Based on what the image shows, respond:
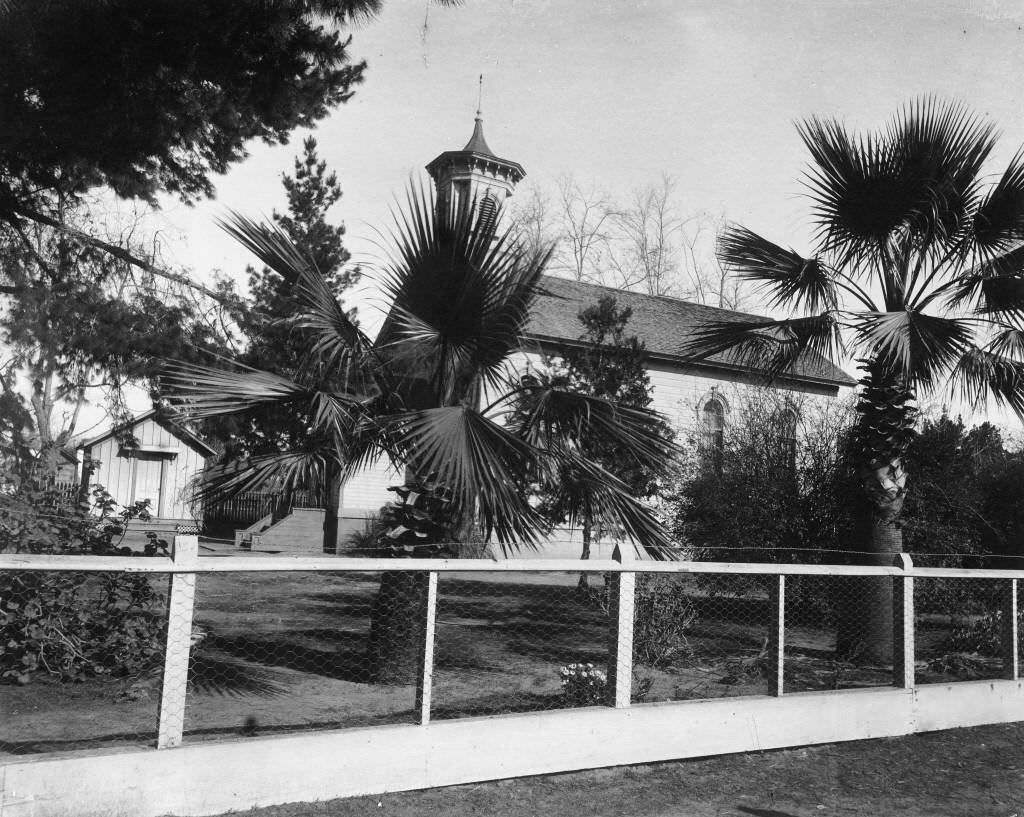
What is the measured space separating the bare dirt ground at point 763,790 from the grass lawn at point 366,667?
1.27 metres

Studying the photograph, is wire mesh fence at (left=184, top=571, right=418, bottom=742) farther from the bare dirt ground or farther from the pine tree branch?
the pine tree branch

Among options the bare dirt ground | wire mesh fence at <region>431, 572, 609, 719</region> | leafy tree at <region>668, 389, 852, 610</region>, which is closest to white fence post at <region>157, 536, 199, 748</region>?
the bare dirt ground

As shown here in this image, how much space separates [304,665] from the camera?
875 cm

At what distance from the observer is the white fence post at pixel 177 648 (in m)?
4.59

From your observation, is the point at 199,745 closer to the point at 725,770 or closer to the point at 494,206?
the point at 725,770

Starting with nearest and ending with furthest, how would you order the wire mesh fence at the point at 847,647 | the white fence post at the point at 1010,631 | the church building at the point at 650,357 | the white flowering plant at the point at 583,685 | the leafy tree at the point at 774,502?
the white flowering plant at the point at 583,685
the white fence post at the point at 1010,631
the wire mesh fence at the point at 847,647
the leafy tree at the point at 774,502
the church building at the point at 650,357

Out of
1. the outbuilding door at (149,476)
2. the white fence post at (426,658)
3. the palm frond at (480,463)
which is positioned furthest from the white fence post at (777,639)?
the outbuilding door at (149,476)

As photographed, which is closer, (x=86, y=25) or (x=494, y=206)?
(x=494, y=206)

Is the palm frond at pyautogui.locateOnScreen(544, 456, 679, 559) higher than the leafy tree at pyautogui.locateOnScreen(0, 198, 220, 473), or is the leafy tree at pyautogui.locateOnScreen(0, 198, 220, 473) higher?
the leafy tree at pyautogui.locateOnScreen(0, 198, 220, 473)

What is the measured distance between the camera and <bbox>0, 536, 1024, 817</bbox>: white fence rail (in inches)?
173

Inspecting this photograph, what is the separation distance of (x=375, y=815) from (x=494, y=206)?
4769mm

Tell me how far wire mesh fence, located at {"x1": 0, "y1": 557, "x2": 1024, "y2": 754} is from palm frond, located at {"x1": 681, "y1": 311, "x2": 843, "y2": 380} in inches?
107

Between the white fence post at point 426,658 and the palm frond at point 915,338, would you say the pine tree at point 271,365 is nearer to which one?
the white fence post at point 426,658

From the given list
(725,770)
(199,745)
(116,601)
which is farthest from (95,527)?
(725,770)
